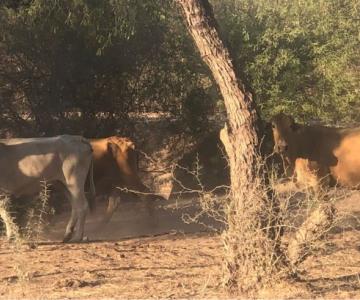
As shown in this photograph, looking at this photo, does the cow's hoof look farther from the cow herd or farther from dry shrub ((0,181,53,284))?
dry shrub ((0,181,53,284))

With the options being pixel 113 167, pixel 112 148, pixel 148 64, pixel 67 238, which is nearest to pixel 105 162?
pixel 113 167

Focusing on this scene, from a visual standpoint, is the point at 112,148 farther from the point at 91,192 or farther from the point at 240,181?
the point at 240,181

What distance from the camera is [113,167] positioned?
11289mm

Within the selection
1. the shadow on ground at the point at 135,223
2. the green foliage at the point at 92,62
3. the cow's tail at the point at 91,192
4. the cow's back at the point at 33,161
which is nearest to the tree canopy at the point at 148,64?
the green foliage at the point at 92,62

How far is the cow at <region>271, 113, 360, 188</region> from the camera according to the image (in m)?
10.5

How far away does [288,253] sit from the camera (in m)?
6.18

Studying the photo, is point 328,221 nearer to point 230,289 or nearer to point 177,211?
point 230,289

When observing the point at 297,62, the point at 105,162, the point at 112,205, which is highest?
the point at 297,62

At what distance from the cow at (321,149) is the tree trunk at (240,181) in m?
4.40

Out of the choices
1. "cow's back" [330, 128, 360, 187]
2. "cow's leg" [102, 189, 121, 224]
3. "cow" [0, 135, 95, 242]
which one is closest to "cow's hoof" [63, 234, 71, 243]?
"cow" [0, 135, 95, 242]

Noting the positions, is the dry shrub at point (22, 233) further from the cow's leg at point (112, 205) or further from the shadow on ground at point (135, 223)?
the cow's leg at point (112, 205)

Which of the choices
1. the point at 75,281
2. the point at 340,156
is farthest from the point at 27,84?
the point at 75,281

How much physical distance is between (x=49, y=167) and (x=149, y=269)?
9.28 feet

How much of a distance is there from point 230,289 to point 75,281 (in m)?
1.57
